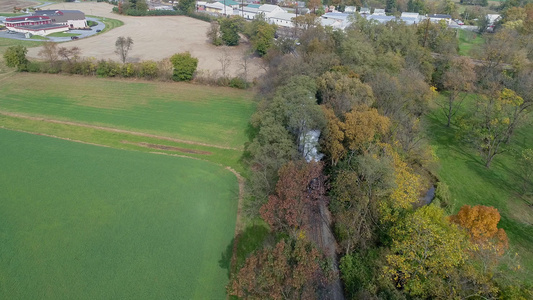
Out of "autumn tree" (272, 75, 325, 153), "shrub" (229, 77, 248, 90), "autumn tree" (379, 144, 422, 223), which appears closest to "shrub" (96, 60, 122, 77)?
"shrub" (229, 77, 248, 90)

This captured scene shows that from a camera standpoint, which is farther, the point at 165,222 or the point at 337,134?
the point at 337,134

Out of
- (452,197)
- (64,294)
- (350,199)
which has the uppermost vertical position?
(350,199)

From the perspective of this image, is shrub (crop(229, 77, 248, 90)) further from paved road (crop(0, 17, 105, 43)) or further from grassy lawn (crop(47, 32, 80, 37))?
grassy lawn (crop(47, 32, 80, 37))

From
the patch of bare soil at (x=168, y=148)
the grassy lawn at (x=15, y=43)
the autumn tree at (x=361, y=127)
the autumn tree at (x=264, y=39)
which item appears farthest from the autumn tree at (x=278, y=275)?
the grassy lawn at (x=15, y=43)

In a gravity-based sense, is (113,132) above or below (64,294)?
above

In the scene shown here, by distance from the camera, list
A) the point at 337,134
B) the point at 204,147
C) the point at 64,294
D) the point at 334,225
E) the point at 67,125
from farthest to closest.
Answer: the point at 67,125 < the point at 204,147 < the point at 337,134 < the point at 334,225 < the point at 64,294

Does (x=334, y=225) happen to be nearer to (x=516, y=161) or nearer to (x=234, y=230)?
(x=234, y=230)

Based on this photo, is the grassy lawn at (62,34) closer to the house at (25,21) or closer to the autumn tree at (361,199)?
the house at (25,21)

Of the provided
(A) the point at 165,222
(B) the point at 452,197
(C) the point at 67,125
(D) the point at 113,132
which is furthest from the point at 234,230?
(C) the point at 67,125
